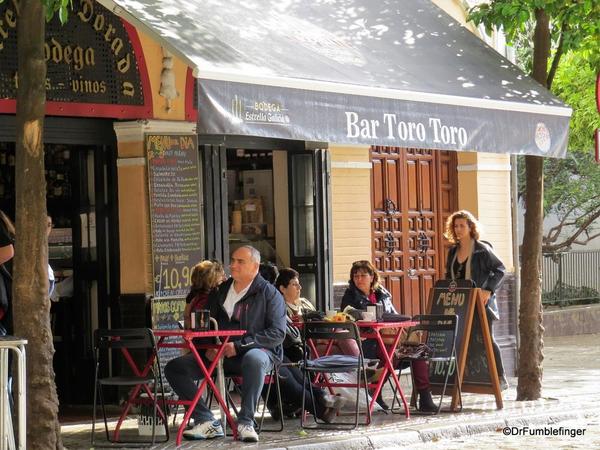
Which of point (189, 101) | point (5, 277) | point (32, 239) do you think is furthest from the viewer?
point (189, 101)

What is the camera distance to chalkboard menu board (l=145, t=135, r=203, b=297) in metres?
11.9

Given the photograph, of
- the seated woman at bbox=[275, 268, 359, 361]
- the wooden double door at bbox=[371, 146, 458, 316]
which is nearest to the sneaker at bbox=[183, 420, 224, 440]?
the seated woman at bbox=[275, 268, 359, 361]

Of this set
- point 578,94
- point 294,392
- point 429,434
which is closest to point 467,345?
point 429,434

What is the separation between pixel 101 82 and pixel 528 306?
4.31 meters

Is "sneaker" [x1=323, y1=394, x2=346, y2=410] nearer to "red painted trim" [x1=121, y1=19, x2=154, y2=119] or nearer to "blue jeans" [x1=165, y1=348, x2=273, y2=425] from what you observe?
"blue jeans" [x1=165, y1=348, x2=273, y2=425]

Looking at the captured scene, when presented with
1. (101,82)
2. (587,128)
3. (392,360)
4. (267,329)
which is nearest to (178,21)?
(101,82)

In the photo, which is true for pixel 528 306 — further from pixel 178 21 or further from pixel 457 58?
pixel 178 21

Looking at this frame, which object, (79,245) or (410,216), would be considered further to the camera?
(410,216)

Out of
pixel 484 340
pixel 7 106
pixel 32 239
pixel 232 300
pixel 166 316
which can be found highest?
pixel 7 106

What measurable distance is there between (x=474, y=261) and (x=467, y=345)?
1.01 metres

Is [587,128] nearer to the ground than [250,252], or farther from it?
farther from it

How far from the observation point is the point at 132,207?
11.9 metres

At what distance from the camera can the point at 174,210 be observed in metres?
12.0

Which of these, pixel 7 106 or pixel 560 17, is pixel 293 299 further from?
pixel 560 17
